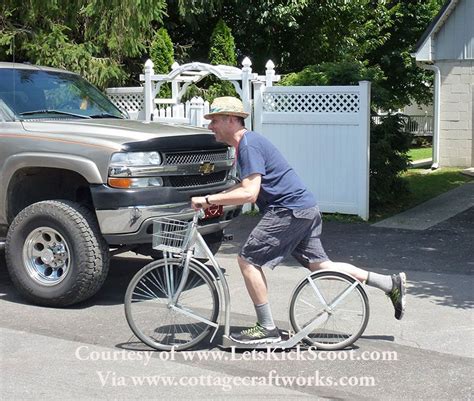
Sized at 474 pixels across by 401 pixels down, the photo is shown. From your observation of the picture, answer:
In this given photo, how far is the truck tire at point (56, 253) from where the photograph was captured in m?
6.62

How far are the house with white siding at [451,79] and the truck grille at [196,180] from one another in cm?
1169

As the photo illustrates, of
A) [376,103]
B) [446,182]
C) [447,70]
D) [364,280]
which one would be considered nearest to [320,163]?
[376,103]

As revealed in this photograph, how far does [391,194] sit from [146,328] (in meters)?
7.80

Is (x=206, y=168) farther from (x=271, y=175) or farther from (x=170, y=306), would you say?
(x=170, y=306)

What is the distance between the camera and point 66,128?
693cm

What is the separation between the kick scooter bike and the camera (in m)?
5.61

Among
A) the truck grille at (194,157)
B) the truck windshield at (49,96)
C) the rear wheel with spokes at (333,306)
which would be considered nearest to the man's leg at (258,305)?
the rear wheel with spokes at (333,306)

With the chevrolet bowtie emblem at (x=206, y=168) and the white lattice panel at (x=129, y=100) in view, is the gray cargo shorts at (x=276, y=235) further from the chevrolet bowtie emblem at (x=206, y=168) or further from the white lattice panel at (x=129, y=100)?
the white lattice panel at (x=129, y=100)

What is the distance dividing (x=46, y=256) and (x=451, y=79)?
44.7 ft

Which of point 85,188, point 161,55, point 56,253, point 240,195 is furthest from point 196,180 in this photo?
point 161,55

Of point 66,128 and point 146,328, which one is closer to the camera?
point 146,328

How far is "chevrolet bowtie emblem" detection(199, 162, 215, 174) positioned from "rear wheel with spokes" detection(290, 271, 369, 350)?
1.87 meters

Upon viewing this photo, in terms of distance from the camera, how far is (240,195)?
542cm

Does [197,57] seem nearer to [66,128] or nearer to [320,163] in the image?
[320,163]
